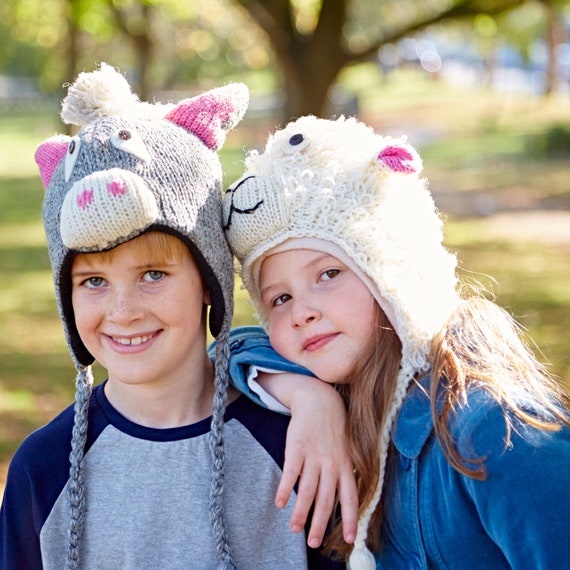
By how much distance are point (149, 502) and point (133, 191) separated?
85cm

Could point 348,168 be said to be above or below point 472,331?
above

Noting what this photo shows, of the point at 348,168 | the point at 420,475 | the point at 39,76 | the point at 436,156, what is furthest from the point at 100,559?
the point at 39,76

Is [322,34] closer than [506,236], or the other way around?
[322,34]

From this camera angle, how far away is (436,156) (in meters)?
21.8

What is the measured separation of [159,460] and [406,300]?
2.63 feet

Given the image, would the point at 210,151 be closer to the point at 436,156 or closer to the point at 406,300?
the point at 406,300

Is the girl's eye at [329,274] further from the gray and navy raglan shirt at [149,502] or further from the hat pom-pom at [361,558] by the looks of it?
the hat pom-pom at [361,558]

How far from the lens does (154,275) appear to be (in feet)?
8.27

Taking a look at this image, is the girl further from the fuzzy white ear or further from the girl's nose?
the fuzzy white ear

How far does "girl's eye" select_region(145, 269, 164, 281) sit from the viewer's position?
2.51m

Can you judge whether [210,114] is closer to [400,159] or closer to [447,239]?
[400,159]

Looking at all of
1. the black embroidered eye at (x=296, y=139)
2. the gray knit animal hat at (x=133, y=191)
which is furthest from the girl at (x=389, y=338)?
the gray knit animal hat at (x=133, y=191)

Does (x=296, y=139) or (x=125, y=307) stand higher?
(x=296, y=139)

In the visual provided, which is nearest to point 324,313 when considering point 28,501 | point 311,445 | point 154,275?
point 311,445
